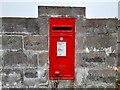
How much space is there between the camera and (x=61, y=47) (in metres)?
4.08

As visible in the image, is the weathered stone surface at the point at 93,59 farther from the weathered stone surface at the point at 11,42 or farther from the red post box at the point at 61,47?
the weathered stone surface at the point at 11,42

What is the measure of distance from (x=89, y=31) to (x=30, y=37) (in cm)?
96

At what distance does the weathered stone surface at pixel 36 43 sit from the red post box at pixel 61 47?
0.10 m

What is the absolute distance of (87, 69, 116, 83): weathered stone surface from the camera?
4.16m

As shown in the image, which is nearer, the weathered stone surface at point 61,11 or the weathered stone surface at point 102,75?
the weathered stone surface at point 61,11

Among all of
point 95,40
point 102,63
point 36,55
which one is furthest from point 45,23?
point 102,63

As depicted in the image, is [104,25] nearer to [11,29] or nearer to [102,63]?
[102,63]

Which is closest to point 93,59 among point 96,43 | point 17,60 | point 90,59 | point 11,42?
point 90,59

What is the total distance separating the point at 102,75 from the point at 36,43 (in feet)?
3.97

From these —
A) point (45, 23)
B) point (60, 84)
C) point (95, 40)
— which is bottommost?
point (60, 84)

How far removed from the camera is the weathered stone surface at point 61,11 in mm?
4047

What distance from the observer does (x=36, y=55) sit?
161 inches

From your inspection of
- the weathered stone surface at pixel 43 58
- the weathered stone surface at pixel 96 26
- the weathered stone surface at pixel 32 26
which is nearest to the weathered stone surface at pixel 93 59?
the weathered stone surface at pixel 96 26

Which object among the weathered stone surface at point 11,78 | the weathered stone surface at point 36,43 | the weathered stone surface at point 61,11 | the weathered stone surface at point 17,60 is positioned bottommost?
the weathered stone surface at point 11,78
